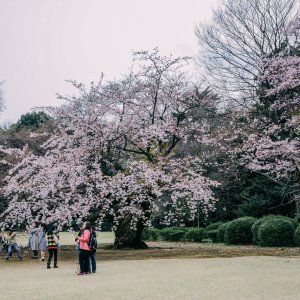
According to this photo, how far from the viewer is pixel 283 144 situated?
19.6 meters

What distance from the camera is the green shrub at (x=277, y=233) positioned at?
22.3m

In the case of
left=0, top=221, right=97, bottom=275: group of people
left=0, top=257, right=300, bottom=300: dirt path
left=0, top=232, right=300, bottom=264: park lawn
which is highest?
left=0, top=221, right=97, bottom=275: group of people

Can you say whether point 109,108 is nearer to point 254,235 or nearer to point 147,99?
point 147,99

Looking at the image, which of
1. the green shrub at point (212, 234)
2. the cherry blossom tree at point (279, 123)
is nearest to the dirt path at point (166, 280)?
the cherry blossom tree at point (279, 123)

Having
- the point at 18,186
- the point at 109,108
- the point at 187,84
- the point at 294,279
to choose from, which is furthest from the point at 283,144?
the point at 18,186

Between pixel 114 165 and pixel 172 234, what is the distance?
11.2 meters

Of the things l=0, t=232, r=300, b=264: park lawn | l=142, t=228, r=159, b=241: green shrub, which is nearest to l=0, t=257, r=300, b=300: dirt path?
l=0, t=232, r=300, b=264: park lawn

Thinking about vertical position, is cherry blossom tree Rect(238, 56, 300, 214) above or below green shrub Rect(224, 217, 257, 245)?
above

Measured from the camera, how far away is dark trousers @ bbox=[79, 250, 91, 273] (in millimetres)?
12628

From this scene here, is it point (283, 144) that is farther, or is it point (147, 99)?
point (147, 99)

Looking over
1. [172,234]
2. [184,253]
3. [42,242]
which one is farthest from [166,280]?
[172,234]

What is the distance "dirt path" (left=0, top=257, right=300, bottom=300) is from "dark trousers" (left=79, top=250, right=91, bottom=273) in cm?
37

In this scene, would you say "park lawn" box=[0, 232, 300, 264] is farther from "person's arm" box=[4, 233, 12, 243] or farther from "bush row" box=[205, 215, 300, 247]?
"bush row" box=[205, 215, 300, 247]

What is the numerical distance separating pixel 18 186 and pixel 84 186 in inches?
110
